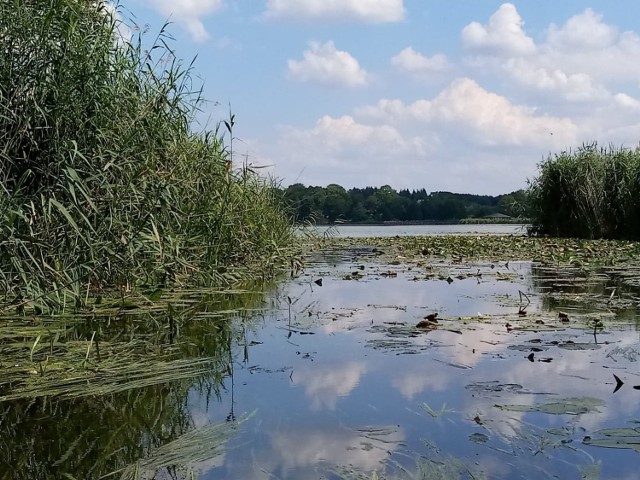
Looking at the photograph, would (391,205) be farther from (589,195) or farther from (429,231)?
(589,195)

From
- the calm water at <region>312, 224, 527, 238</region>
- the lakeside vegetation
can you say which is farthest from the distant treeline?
the lakeside vegetation

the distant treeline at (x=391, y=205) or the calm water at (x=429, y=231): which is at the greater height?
the distant treeline at (x=391, y=205)

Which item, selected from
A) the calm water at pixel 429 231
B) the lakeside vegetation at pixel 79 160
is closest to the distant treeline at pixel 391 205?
the calm water at pixel 429 231

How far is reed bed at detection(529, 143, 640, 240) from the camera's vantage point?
14.1 meters

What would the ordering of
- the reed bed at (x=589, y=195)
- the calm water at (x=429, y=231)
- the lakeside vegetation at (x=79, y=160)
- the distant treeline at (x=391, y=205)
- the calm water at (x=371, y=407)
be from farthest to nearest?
1. the calm water at (x=429, y=231)
2. the reed bed at (x=589, y=195)
3. the distant treeline at (x=391, y=205)
4. the lakeside vegetation at (x=79, y=160)
5. the calm water at (x=371, y=407)

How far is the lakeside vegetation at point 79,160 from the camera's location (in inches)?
146

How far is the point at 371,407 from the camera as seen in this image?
2375mm

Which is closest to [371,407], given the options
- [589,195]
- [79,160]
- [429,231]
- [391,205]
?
[79,160]

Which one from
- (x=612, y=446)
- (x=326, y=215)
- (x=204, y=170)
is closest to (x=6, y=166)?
(x=204, y=170)

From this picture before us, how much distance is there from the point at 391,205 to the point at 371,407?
114 feet

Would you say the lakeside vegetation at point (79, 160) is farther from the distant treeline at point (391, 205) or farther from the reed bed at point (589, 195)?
the reed bed at point (589, 195)

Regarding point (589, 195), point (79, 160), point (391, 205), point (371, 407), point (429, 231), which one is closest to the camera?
point (371, 407)

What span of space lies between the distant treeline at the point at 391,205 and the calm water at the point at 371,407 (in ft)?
18.9

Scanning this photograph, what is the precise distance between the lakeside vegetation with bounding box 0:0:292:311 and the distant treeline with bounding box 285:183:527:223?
4.84 m
